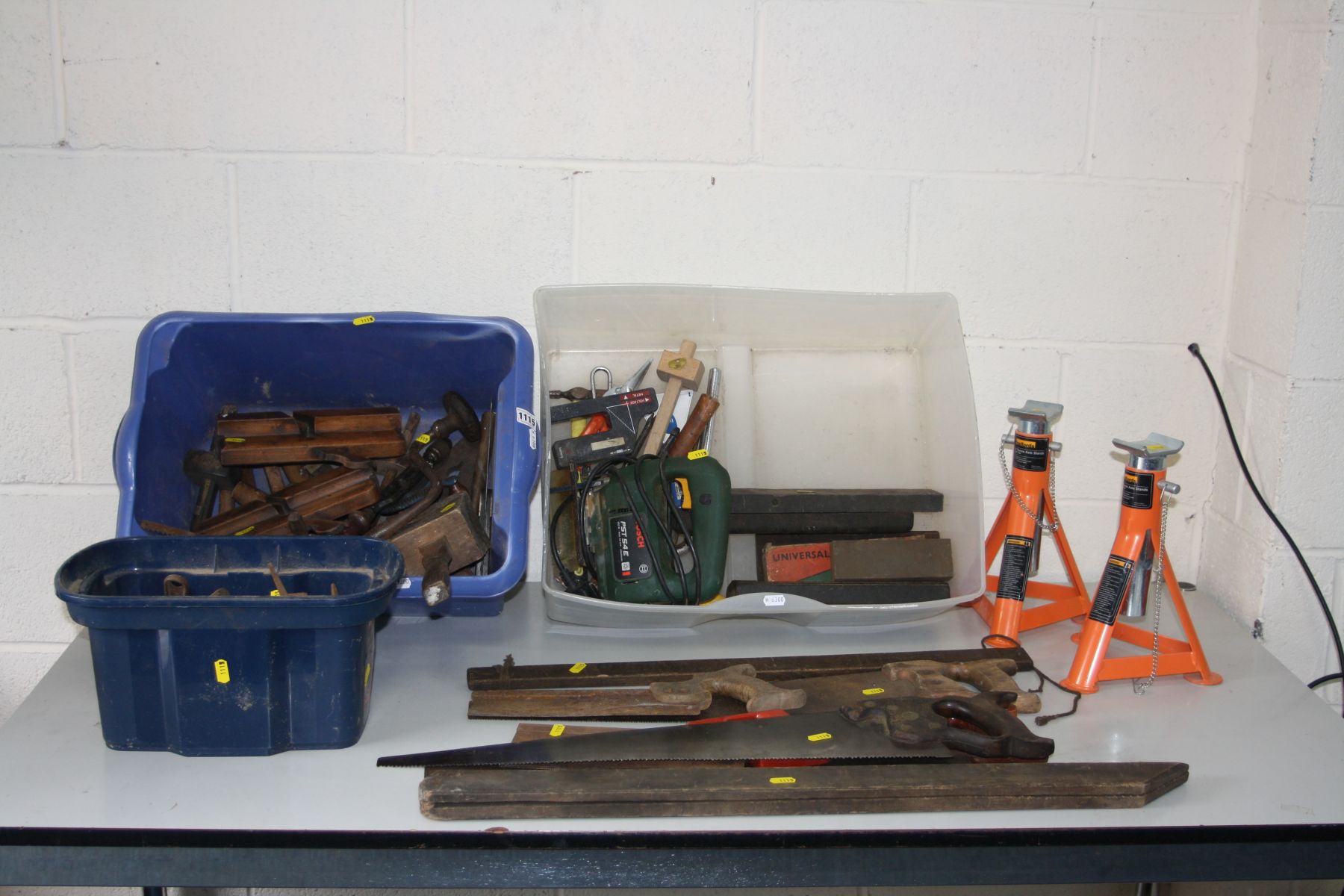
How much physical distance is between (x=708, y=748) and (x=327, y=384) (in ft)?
2.51

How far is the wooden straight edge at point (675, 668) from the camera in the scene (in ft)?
3.94

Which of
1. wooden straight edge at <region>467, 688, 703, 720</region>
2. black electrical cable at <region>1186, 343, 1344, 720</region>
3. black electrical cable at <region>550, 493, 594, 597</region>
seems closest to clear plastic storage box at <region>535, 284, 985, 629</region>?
black electrical cable at <region>550, 493, 594, 597</region>

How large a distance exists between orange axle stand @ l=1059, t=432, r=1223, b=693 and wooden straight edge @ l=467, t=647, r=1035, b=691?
74mm

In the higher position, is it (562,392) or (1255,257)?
(1255,257)

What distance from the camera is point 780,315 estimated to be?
1.49 metres

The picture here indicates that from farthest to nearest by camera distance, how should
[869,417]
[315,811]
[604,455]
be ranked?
[869,417] → [604,455] → [315,811]

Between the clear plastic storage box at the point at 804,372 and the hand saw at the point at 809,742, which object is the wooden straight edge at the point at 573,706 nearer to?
the hand saw at the point at 809,742

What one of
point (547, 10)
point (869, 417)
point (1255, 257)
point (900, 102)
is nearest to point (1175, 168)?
point (1255, 257)

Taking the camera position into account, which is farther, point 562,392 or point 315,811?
point 562,392

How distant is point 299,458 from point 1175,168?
4.30ft

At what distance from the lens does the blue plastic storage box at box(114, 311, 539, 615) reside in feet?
4.20

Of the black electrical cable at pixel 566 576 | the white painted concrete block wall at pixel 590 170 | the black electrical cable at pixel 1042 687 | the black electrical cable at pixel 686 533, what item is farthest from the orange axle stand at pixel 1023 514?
the black electrical cable at pixel 566 576

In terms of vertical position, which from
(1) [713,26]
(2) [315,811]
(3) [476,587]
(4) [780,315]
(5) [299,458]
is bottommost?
(2) [315,811]

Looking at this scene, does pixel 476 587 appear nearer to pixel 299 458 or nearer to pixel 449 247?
pixel 299 458
